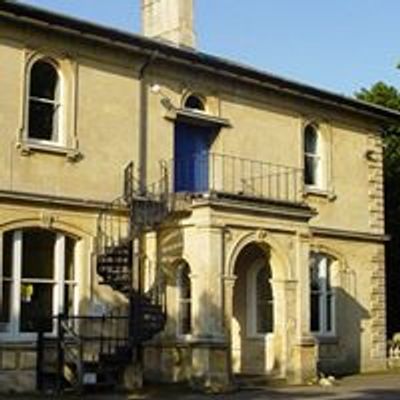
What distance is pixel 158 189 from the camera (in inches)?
888

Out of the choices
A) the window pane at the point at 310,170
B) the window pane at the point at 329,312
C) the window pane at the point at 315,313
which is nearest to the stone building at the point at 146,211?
the window pane at the point at 315,313

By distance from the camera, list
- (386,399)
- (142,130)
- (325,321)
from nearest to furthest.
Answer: (386,399) < (142,130) < (325,321)

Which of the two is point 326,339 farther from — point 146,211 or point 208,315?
point 146,211

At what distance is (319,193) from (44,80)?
Result: 362 inches

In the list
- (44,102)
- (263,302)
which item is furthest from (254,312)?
(44,102)

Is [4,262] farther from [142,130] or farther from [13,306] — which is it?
[142,130]

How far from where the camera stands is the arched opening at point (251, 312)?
78.4 feet

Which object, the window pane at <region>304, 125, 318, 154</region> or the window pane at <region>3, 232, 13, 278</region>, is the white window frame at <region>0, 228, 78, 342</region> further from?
the window pane at <region>304, 125, 318, 154</region>

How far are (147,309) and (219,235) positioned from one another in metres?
2.28

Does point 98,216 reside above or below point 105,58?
below

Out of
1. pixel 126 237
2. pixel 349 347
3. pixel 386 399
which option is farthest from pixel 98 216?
pixel 349 347

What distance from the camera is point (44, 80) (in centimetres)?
2098

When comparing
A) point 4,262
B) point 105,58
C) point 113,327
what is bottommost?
point 113,327

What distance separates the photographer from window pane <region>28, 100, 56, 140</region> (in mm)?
20703
